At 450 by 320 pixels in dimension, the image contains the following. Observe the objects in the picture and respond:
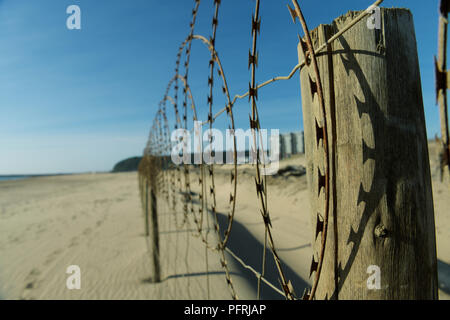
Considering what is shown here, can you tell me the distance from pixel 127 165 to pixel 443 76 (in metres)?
97.5

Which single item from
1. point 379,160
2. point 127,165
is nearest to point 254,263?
point 379,160

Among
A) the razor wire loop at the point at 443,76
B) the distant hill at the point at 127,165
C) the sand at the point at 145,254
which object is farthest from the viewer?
the distant hill at the point at 127,165

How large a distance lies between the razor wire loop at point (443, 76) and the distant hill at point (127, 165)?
9278cm

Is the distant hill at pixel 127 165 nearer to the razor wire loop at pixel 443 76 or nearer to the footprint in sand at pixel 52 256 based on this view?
the footprint in sand at pixel 52 256

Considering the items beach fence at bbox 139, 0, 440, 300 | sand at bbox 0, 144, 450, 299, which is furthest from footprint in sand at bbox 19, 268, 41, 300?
beach fence at bbox 139, 0, 440, 300

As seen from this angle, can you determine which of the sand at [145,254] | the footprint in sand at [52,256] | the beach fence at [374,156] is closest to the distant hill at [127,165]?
the sand at [145,254]

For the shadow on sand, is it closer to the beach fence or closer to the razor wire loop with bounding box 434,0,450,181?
the beach fence

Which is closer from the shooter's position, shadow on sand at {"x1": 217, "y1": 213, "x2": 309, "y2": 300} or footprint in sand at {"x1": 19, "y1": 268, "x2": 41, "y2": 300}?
shadow on sand at {"x1": 217, "y1": 213, "x2": 309, "y2": 300}

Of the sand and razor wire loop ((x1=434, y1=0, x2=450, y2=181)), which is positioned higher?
razor wire loop ((x1=434, y1=0, x2=450, y2=181))

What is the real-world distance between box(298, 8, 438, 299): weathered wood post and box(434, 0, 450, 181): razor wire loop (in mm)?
206

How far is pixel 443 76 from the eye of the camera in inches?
19.1

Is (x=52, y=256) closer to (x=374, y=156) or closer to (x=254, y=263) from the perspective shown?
(x=254, y=263)

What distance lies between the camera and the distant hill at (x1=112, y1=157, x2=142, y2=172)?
89.8 meters

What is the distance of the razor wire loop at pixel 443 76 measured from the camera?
1.56 ft
